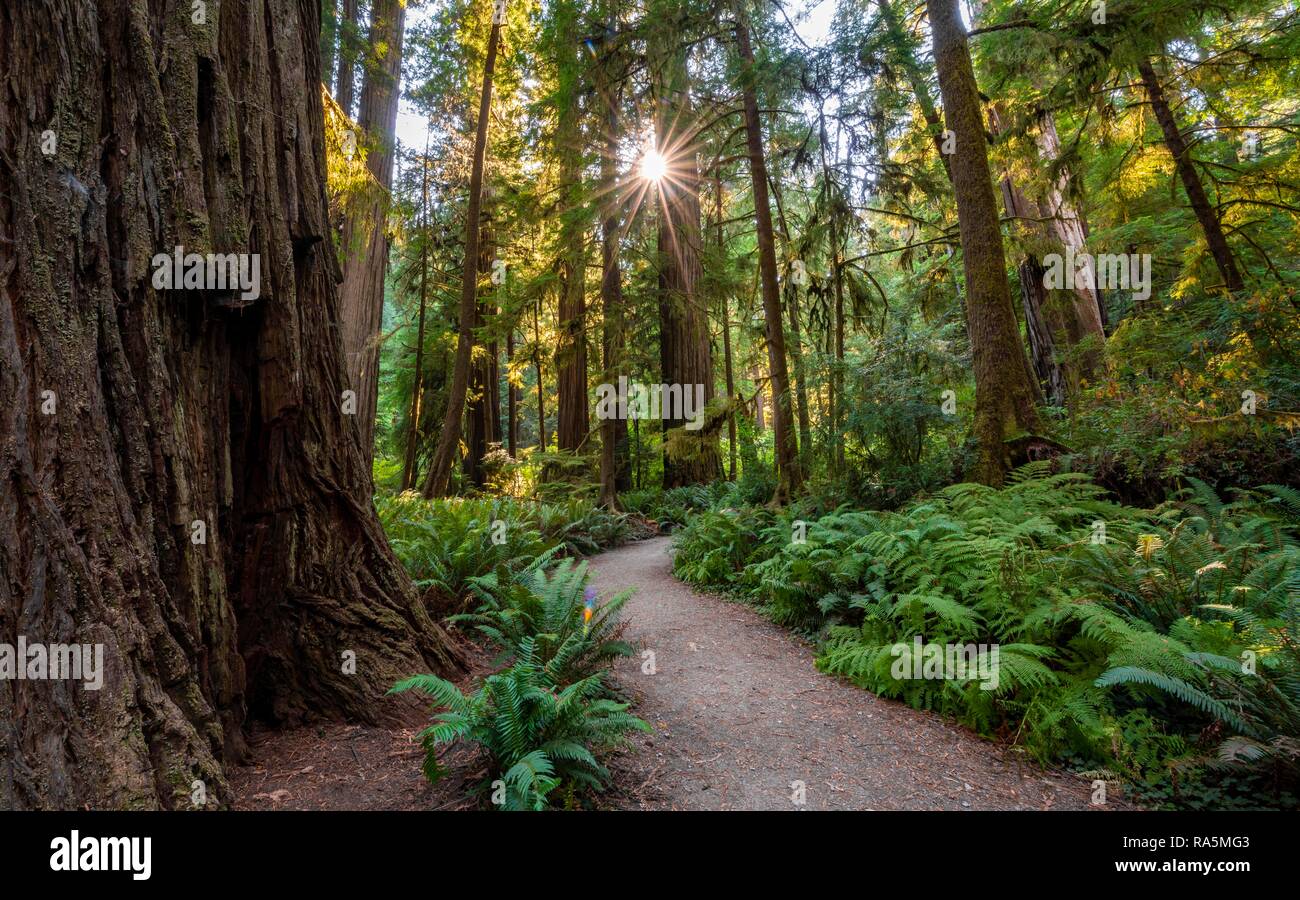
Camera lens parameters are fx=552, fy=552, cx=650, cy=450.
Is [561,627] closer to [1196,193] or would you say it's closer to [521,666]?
[521,666]

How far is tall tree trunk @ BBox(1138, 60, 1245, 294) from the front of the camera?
7.04 m

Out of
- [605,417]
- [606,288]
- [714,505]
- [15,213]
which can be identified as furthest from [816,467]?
[15,213]

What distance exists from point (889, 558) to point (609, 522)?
22.6 feet

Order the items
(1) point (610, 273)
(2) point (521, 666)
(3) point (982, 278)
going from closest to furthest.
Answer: (2) point (521, 666), (3) point (982, 278), (1) point (610, 273)

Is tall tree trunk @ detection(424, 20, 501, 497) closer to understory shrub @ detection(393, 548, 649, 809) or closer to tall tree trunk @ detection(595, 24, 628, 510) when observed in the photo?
tall tree trunk @ detection(595, 24, 628, 510)

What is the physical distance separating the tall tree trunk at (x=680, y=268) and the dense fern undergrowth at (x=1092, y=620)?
4850 millimetres

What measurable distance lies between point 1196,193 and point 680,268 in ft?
27.9

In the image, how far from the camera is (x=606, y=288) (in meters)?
11.8

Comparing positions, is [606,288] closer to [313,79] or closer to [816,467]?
[816,467]

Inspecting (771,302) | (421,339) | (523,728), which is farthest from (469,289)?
(523,728)

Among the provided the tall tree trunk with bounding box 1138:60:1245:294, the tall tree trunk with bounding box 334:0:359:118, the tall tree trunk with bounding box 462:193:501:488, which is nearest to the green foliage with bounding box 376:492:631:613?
the tall tree trunk with bounding box 334:0:359:118

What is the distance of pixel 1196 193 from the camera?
724 centimetres
